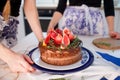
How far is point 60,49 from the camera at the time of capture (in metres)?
0.86

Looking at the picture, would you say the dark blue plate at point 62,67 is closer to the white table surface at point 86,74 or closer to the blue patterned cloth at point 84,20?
the white table surface at point 86,74

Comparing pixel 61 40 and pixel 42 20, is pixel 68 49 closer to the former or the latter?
pixel 61 40

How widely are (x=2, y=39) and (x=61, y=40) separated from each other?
350 millimetres

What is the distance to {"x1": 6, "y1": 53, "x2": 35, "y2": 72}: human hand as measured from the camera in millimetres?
863

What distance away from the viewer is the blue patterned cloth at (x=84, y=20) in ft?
4.66

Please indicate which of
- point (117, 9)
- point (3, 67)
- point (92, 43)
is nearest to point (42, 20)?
point (117, 9)

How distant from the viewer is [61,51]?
0.86 m

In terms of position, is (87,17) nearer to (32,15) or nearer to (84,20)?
(84,20)

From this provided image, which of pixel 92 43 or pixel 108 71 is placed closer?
pixel 108 71

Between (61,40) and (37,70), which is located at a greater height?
(61,40)

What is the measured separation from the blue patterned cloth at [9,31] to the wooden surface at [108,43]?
44 centimetres

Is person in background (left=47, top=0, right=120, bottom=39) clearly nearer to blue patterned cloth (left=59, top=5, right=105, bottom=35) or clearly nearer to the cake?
blue patterned cloth (left=59, top=5, right=105, bottom=35)

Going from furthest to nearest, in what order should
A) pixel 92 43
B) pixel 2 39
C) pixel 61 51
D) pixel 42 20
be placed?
pixel 42 20
pixel 92 43
pixel 2 39
pixel 61 51

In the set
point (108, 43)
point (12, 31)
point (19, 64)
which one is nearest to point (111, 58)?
point (108, 43)
